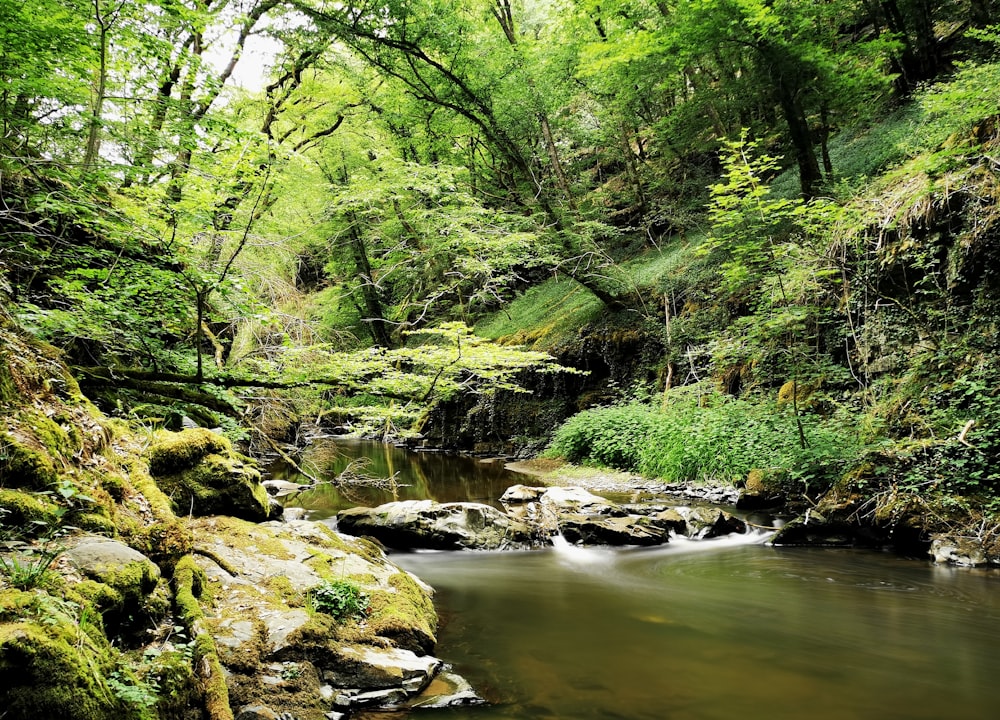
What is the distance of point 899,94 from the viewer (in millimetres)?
14305

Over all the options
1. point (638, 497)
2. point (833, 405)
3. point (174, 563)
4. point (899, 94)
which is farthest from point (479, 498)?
point (899, 94)

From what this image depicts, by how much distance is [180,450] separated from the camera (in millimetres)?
5746

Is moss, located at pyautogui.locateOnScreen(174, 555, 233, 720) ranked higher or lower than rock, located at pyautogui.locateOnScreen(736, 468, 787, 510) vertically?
higher

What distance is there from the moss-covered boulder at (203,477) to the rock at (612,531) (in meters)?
4.36

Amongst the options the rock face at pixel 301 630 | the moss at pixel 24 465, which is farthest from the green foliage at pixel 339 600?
the moss at pixel 24 465

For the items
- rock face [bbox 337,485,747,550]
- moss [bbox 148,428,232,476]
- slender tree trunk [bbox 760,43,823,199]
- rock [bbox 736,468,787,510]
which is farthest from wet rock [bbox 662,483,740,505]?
moss [bbox 148,428,232,476]

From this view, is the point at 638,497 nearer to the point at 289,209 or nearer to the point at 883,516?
the point at 883,516

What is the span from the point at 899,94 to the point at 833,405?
33.1ft

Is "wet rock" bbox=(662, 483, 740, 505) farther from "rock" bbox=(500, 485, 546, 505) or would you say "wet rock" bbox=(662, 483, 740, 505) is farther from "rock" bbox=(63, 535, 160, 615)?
"rock" bbox=(63, 535, 160, 615)

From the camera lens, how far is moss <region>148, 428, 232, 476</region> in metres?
5.48

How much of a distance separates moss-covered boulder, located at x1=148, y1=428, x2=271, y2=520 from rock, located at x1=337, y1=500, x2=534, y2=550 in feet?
7.29

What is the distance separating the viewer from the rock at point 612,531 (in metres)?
8.22

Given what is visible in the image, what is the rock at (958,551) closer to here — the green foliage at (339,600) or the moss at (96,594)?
the green foliage at (339,600)

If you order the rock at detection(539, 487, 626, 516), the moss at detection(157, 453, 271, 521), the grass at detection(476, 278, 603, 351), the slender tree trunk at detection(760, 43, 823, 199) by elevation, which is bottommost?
the rock at detection(539, 487, 626, 516)
